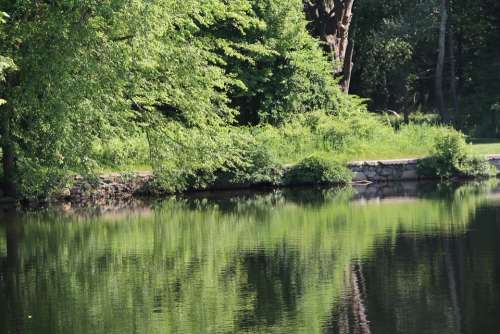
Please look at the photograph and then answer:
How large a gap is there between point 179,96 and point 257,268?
37.3 ft

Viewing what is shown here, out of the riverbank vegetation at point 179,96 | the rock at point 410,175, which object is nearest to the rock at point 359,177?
the riverbank vegetation at point 179,96

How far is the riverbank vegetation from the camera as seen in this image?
913 inches

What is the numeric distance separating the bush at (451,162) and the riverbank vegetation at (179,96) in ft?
0.96

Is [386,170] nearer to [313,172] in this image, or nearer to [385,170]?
[385,170]

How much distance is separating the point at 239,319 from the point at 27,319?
2535 millimetres

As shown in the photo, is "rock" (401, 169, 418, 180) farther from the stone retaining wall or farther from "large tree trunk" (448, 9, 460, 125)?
"large tree trunk" (448, 9, 460, 125)

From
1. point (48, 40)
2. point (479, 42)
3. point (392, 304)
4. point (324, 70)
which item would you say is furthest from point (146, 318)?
point (479, 42)

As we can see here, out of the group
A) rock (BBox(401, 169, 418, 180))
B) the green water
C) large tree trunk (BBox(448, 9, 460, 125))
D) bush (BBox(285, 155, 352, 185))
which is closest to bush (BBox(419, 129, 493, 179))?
rock (BBox(401, 169, 418, 180))

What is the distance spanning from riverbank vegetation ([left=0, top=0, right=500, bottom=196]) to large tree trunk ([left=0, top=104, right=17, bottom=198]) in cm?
3

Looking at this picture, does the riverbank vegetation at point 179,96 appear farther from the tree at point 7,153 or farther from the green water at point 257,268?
the green water at point 257,268

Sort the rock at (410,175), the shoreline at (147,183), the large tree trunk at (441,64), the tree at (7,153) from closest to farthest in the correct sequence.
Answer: the tree at (7,153), the shoreline at (147,183), the rock at (410,175), the large tree trunk at (441,64)

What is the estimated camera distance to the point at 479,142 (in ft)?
127

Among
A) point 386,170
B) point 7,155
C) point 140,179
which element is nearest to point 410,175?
point 386,170

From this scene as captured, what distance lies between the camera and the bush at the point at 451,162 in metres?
31.1
